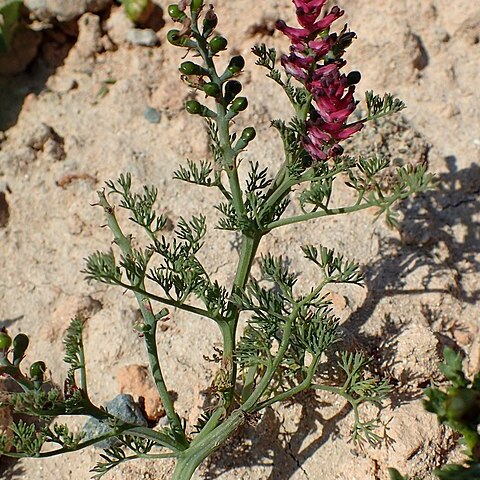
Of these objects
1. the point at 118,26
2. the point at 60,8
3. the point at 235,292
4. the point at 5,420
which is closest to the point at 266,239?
the point at 235,292

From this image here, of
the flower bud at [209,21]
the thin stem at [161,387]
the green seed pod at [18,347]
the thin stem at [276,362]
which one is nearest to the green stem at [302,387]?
the thin stem at [276,362]

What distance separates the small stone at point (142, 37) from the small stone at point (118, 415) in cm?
190

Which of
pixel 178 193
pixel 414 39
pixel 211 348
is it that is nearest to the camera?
pixel 211 348

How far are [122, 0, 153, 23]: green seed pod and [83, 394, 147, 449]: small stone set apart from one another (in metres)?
2.00

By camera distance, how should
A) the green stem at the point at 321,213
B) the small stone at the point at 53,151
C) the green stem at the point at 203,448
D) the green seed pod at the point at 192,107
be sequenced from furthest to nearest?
1. the small stone at the point at 53,151
2. the green stem at the point at 203,448
3. the green stem at the point at 321,213
4. the green seed pod at the point at 192,107

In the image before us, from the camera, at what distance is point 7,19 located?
362 centimetres

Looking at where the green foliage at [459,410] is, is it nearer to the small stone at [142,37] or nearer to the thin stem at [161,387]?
the thin stem at [161,387]

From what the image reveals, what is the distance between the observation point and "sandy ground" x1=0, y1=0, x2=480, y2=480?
2676 millimetres

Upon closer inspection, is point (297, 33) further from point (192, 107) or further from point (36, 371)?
point (36, 371)

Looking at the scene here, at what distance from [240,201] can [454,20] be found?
2035mm

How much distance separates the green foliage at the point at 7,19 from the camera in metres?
3.61

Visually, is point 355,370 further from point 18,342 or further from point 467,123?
point 467,123

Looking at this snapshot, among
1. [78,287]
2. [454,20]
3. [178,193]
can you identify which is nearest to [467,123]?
[454,20]

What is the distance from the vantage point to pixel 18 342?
2.07 metres
